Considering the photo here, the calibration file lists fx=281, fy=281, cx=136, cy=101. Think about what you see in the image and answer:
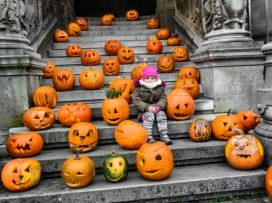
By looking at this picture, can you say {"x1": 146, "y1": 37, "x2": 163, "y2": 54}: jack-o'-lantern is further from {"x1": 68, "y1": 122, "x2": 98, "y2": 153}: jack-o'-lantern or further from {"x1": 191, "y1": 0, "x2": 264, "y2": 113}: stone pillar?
{"x1": 68, "y1": 122, "x2": 98, "y2": 153}: jack-o'-lantern

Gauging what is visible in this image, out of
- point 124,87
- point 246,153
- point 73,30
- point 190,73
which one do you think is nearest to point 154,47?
point 190,73

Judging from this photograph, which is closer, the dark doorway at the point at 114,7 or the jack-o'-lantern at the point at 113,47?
the jack-o'-lantern at the point at 113,47

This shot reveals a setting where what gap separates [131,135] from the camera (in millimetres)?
3670

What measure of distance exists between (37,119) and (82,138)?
0.81 metres

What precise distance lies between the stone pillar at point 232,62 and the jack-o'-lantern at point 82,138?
225 cm

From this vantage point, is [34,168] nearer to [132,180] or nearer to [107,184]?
[107,184]

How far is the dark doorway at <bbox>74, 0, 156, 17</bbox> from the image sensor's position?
414 inches

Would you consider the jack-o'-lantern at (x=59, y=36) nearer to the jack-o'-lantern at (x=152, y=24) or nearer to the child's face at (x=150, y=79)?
the jack-o'-lantern at (x=152, y=24)

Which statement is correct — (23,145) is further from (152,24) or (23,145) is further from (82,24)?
(152,24)

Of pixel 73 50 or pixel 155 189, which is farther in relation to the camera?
pixel 73 50

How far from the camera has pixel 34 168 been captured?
322 cm

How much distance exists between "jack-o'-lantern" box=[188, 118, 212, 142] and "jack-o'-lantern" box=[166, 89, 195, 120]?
274mm

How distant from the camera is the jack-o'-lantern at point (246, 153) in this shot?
339cm

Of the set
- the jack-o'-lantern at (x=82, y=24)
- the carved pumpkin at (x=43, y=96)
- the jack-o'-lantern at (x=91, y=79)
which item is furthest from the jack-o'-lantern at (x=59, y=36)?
the carved pumpkin at (x=43, y=96)
